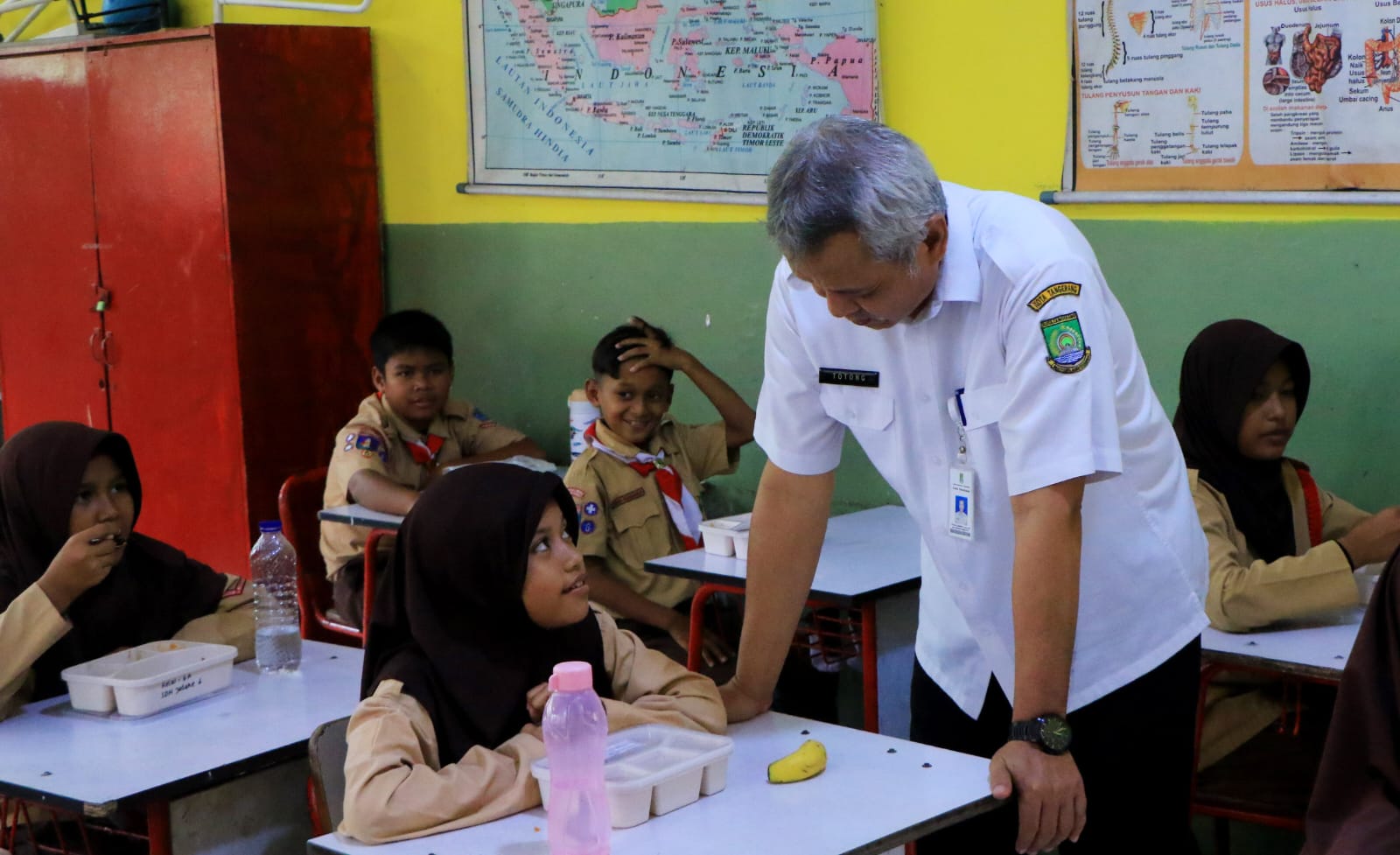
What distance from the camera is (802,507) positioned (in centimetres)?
220

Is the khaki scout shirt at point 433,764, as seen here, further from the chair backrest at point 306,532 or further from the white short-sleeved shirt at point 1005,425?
the chair backrest at point 306,532

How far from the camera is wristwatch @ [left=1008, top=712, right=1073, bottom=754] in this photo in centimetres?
184

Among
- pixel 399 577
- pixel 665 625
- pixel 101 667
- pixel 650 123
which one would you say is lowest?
pixel 665 625

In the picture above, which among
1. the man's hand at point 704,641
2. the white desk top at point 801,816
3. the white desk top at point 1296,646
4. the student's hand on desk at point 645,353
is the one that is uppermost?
the student's hand on desk at point 645,353

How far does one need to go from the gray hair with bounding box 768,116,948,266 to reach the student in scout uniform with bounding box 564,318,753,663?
6.92ft


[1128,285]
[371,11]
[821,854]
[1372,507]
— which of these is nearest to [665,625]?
[1128,285]

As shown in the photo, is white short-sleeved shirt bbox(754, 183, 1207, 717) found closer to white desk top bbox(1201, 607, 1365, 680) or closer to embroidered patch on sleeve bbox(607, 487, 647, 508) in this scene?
white desk top bbox(1201, 607, 1365, 680)

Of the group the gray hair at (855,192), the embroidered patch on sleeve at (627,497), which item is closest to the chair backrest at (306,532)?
the embroidered patch on sleeve at (627,497)

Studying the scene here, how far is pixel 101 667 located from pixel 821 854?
1.48 metres

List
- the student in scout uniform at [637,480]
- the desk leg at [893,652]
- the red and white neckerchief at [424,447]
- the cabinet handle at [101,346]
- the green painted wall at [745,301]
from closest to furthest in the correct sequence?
the desk leg at [893,652] < the green painted wall at [745,301] < the student in scout uniform at [637,480] < the red and white neckerchief at [424,447] < the cabinet handle at [101,346]

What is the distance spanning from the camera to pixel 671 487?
4.02 meters

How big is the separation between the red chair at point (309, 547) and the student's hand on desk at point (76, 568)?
1445mm

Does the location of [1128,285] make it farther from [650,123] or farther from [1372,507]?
[650,123]

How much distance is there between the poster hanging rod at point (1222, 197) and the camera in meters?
3.31
